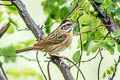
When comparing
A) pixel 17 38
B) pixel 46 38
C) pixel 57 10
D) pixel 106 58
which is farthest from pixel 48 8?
pixel 17 38

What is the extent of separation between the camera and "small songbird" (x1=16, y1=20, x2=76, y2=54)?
2.99 feet

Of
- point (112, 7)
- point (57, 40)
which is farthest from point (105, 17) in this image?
point (57, 40)

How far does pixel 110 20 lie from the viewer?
2.97ft

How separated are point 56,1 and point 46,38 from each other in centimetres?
17

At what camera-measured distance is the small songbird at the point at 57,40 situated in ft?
2.99

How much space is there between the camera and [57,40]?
3.38 feet

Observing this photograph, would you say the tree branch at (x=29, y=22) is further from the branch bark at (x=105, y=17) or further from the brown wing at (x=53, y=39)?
the branch bark at (x=105, y=17)

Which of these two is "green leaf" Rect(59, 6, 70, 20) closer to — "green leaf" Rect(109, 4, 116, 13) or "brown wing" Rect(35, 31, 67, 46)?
"brown wing" Rect(35, 31, 67, 46)

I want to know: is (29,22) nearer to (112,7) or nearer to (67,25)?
(67,25)

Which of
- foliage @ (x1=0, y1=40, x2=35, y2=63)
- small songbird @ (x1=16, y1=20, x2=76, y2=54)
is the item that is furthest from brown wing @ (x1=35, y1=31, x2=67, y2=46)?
foliage @ (x1=0, y1=40, x2=35, y2=63)

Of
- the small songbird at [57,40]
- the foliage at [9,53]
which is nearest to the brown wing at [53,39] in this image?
the small songbird at [57,40]

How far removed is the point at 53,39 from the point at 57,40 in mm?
33

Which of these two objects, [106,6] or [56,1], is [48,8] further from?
[106,6]

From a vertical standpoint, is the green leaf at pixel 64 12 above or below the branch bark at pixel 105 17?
above
